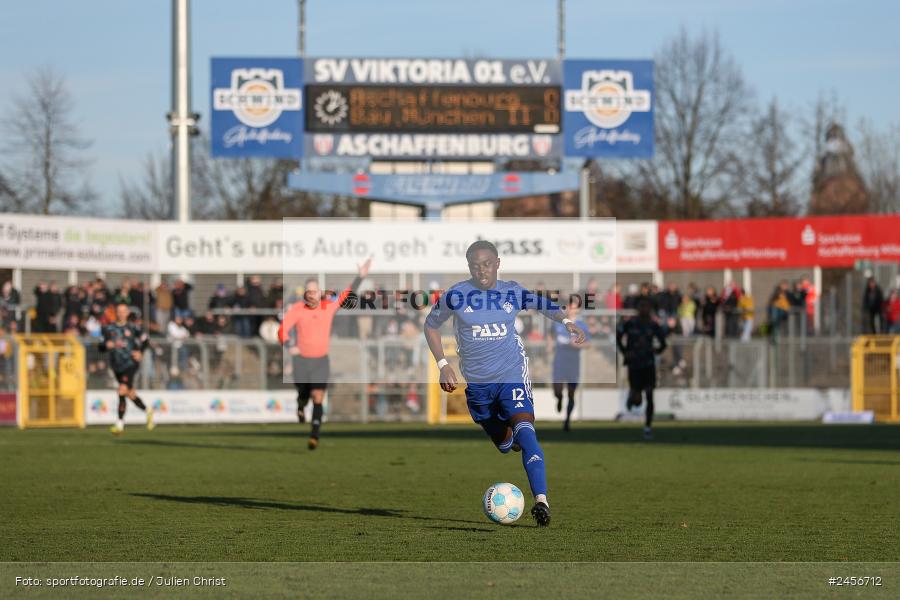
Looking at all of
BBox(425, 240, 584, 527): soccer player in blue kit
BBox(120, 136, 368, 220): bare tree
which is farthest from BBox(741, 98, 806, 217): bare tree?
BBox(425, 240, 584, 527): soccer player in blue kit

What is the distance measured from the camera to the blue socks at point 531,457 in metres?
10.7

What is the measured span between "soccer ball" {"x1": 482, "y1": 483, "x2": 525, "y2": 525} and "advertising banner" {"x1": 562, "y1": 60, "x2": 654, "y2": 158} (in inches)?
1204

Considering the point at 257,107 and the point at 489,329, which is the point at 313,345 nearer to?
the point at 489,329

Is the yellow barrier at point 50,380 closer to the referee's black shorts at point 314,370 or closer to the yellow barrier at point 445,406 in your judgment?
the yellow barrier at point 445,406

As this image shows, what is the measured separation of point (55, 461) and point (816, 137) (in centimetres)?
4941

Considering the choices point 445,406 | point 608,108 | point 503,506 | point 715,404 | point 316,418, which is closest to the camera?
point 503,506

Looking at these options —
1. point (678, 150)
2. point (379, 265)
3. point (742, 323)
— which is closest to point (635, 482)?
point (742, 323)

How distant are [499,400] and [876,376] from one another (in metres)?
21.4

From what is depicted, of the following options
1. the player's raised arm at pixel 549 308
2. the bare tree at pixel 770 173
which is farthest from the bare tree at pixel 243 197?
the player's raised arm at pixel 549 308

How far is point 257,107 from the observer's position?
133ft

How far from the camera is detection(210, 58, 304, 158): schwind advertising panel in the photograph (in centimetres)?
4028

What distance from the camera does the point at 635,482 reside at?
1515 cm

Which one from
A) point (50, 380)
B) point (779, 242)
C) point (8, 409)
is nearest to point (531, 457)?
point (50, 380)

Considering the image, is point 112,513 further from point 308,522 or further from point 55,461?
point 55,461
